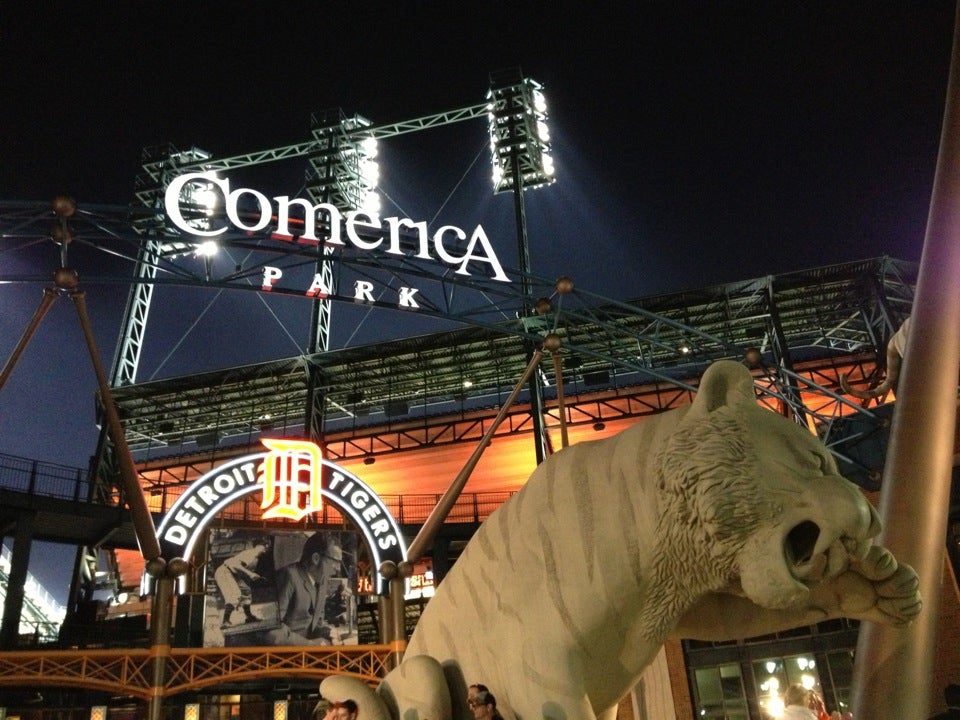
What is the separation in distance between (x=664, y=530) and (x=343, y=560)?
A: 17.2 m

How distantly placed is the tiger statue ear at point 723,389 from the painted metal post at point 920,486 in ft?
2.31

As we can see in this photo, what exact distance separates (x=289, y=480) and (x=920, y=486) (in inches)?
507

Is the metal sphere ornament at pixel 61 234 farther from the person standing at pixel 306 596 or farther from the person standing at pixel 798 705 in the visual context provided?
the person standing at pixel 306 596

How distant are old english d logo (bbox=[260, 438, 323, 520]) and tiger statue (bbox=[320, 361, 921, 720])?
10.8 m

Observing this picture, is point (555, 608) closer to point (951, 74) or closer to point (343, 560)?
point (951, 74)

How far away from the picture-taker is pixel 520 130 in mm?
23953

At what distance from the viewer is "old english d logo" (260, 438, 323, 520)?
44.2 ft

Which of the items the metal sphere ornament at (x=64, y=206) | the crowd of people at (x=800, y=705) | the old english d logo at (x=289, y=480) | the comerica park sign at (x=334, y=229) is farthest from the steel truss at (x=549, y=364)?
the crowd of people at (x=800, y=705)

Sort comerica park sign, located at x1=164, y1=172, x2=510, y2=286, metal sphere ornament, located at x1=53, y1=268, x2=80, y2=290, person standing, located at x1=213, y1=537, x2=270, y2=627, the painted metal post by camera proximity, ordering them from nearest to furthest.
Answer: the painted metal post → metal sphere ornament, located at x1=53, y1=268, x2=80, y2=290 → comerica park sign, located at x1=164, y1=172, x2=510, y2=286 → person standing, located at x1=213, y1=537, x2=270, y2=627

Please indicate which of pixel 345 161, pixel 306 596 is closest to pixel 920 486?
pixel 306 596

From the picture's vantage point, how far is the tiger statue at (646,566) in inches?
86.5

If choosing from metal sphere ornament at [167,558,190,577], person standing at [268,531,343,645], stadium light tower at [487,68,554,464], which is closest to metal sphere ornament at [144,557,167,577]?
metal sphere ornament at [167,558,190,577]

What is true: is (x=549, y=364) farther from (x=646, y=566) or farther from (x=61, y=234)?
(x=646, y=566)

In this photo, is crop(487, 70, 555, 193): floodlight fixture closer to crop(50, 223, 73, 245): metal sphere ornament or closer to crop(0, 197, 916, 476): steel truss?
crop(0, 197, 916, 476): steel truss
